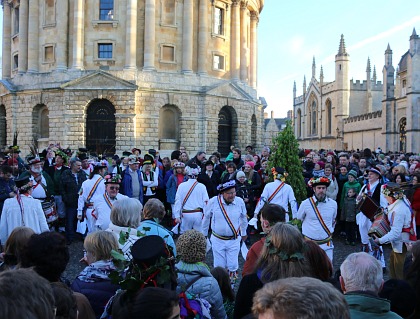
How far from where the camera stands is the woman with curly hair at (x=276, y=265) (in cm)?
391

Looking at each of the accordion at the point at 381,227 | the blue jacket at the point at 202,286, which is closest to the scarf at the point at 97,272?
the blue jacket at the point at 202,286

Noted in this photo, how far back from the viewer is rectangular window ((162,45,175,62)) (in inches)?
1278

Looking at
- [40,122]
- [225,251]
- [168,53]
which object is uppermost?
[168,53]

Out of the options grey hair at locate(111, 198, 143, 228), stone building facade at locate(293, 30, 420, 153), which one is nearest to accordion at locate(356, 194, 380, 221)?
grey hair at locate(111, 198, 143, 228)

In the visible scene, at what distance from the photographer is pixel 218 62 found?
3503 cm

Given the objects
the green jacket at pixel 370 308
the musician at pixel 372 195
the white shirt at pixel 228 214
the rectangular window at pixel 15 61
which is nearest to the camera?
the green jacket at pixel 370 308

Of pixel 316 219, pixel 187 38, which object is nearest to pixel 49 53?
pixel 187 38

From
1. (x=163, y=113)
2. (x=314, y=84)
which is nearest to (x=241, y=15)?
(x=163, y=113)

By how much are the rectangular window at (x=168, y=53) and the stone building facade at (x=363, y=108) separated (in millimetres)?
25553

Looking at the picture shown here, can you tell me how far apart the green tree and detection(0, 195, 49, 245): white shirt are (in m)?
7.37

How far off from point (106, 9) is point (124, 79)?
5332 mm

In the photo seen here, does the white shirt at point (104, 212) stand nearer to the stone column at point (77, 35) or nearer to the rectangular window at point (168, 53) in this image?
the stone column at point (77, 35)

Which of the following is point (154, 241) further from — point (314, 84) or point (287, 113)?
point (287, 113)

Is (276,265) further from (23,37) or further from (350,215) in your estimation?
(23,37)
